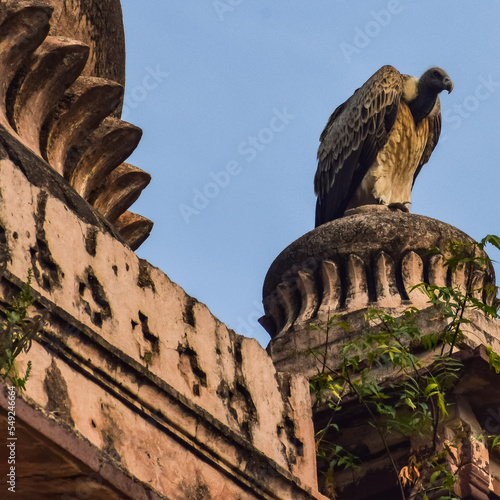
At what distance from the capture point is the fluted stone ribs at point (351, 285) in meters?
7.20

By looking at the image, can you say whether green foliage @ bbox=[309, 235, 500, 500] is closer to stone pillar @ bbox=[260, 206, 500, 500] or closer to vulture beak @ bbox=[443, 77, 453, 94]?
stone pillar @ bbox=[260, 206, 500, 500]

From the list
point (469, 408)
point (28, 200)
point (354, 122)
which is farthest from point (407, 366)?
point (354, 122)

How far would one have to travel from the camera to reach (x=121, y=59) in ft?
20.4

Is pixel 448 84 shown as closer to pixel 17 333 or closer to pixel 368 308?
pixel 368 308

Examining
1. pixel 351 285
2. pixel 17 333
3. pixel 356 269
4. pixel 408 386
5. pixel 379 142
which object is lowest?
pixel 17 333

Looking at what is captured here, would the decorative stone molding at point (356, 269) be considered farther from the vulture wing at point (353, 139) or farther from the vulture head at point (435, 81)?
the vulture head at point (435, 81)

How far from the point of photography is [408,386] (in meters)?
5.84

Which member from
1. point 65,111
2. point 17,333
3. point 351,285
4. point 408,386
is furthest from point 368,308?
point 17,333

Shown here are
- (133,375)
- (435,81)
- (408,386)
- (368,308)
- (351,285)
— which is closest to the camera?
(133,375)

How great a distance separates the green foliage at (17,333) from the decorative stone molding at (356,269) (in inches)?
142

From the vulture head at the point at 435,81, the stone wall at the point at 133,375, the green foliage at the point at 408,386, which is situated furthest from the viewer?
the vulture head at the point at 435,81

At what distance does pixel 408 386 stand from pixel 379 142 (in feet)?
13.5

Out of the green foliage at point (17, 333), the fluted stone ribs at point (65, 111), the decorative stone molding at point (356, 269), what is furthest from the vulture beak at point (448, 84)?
the green foliage at point (17, 333)

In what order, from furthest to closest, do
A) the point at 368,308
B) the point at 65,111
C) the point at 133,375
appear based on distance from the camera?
the point at 368,308, the point at 65,111, the point at 133,375
